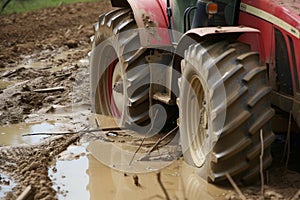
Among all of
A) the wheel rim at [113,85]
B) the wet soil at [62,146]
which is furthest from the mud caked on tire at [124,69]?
the wet soil at [62,146]

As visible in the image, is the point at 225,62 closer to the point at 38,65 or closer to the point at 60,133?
the point at 60,133

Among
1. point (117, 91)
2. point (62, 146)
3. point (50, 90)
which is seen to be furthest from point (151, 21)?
point (50, 90)

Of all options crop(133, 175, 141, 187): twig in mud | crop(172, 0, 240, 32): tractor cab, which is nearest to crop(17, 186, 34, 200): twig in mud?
crop(133, 175, 141, 187): twig in mud

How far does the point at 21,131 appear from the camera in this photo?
7910 millimetres

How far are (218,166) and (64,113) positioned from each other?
383cm

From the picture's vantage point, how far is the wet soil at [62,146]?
5609 millimetres

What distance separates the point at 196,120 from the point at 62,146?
171cm

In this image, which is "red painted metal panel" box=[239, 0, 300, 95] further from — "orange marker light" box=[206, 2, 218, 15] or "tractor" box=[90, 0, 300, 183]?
"orange marker light" box=[206, 2, 218, 15]

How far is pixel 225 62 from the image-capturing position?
5340mm

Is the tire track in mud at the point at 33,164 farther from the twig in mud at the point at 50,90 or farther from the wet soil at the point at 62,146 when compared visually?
→ the twig in mud at the point at 50,90

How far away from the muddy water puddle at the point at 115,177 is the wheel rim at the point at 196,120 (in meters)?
0.17

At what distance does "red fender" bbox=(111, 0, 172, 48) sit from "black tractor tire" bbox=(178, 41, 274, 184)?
1.49m

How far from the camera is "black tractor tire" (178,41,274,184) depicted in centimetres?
514

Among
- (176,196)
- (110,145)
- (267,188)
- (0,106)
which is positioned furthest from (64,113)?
(267,188)
